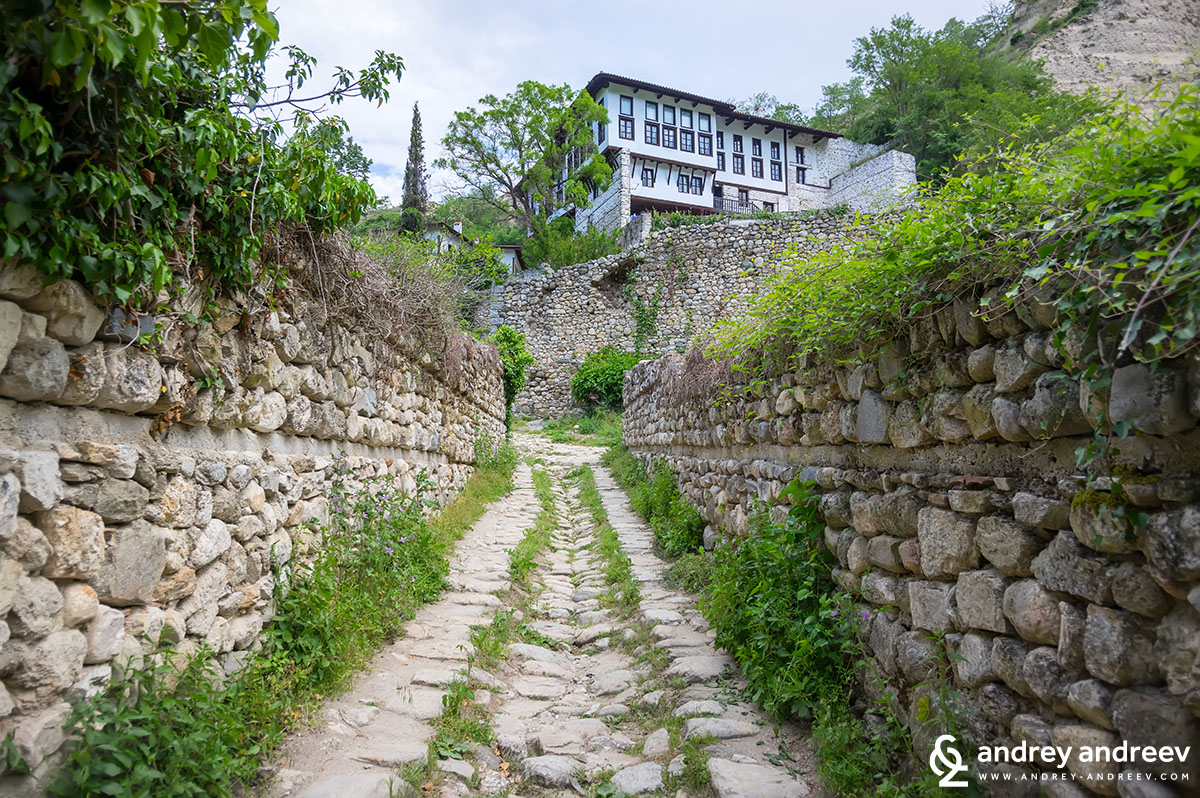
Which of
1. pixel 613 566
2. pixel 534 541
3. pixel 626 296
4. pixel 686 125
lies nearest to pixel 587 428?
pixel 626 296

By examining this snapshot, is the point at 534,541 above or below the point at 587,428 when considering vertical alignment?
below

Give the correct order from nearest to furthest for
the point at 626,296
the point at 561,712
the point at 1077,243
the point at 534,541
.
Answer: the point at 1077,243 < the point at 561,712 < the point at 534,541 < the point at 626,296

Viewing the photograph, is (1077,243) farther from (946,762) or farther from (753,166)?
(753,166)

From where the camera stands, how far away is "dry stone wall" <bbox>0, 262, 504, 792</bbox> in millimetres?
1829

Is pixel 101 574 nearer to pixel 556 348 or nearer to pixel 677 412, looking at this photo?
pixel 677 412

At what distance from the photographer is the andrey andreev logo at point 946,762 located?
215 cm

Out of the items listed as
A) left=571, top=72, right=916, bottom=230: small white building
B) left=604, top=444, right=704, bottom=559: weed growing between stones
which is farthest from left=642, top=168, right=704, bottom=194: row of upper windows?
left=604, top=444, right=704, bottom=559: weed growing between stones

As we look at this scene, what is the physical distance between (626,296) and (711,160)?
605 inches

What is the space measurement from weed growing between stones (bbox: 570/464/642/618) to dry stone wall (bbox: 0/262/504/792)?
248 cm

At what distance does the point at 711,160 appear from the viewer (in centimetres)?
3288

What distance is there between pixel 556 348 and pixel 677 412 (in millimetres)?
13101

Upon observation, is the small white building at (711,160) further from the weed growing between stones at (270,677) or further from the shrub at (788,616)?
the shrub at (788,616)

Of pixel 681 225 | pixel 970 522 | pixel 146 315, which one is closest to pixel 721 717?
pixel 970 522

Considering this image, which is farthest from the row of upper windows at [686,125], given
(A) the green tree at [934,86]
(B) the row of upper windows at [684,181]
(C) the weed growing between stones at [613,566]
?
(C) the weed growing between stones at [613,566]
